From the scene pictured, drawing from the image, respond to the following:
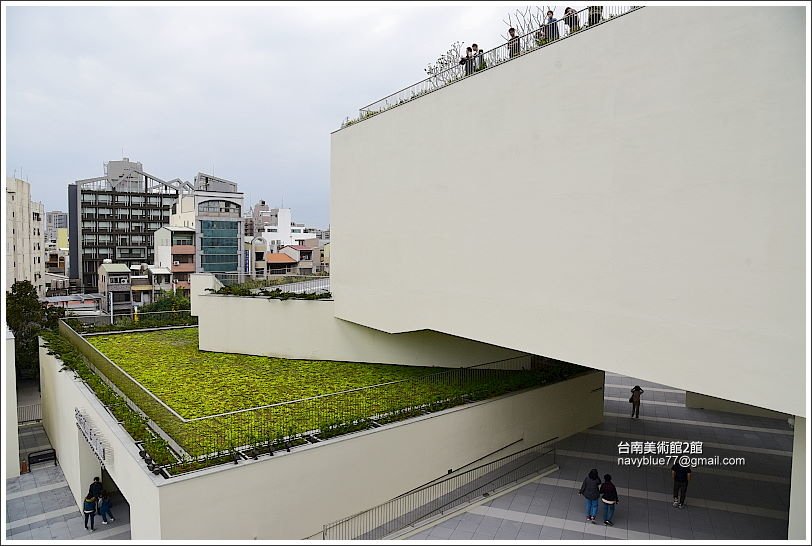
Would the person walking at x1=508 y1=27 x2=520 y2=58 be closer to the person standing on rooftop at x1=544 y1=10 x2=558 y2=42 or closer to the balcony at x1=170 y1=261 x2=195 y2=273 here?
the person standing on rooftop at x1=544 y1=10 x2=558 y2=42

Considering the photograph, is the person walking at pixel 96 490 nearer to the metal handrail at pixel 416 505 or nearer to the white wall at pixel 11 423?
the white wall at pixel 11 423

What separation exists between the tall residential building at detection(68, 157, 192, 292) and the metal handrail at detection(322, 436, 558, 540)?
58038mm

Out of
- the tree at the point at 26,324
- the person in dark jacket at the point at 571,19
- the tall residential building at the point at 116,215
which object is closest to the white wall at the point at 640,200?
the person in dark jacket at the point at 571,19

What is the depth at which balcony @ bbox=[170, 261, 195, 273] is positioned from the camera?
5072 cm

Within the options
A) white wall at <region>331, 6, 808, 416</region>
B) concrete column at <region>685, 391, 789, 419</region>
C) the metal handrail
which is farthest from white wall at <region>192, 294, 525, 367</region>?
concrete column at <region>685, 391, 789, 419</region>

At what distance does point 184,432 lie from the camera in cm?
1027

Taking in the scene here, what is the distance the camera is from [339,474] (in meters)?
10.9

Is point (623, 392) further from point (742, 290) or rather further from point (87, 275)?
point (87, 275)

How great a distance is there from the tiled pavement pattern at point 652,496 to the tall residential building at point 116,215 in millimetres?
58871

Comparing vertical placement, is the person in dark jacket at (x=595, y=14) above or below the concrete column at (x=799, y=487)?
above

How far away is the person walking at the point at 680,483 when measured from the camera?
11352 mm

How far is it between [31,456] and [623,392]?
19369mm

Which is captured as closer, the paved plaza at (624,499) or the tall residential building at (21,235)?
the paved plaza at (624,499)

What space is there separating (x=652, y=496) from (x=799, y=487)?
14.0 feet
